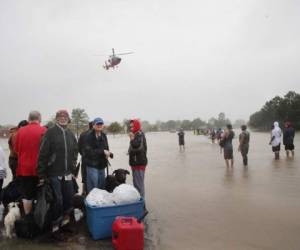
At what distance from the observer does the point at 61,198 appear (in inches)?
238

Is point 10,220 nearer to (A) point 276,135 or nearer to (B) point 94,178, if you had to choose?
(B) point 94,178

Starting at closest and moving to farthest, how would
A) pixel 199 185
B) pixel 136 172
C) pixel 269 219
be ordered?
pixel 269 219 < pixel 136 172 < pixel 199 185

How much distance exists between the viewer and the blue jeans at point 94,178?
7.13 metres

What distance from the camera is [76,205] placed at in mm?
6562

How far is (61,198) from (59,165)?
0.54 metres

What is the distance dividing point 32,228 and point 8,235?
0.43 m

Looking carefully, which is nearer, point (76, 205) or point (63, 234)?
point (63, 234)

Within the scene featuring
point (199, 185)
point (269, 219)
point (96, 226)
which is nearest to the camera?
point (96, 226)

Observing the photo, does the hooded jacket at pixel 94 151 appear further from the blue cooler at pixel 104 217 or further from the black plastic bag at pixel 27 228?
the black plastic bag at pixel 27 228

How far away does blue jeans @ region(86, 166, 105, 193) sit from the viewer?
281 inches

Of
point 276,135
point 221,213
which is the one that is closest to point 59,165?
point 221,213

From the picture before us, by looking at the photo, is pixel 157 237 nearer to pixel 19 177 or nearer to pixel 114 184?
pixel 114 184

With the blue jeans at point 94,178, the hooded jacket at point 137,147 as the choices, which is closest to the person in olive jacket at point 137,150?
the hooded jacket at point 137,147

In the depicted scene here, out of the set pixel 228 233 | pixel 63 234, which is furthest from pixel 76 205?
pixel 228 233
